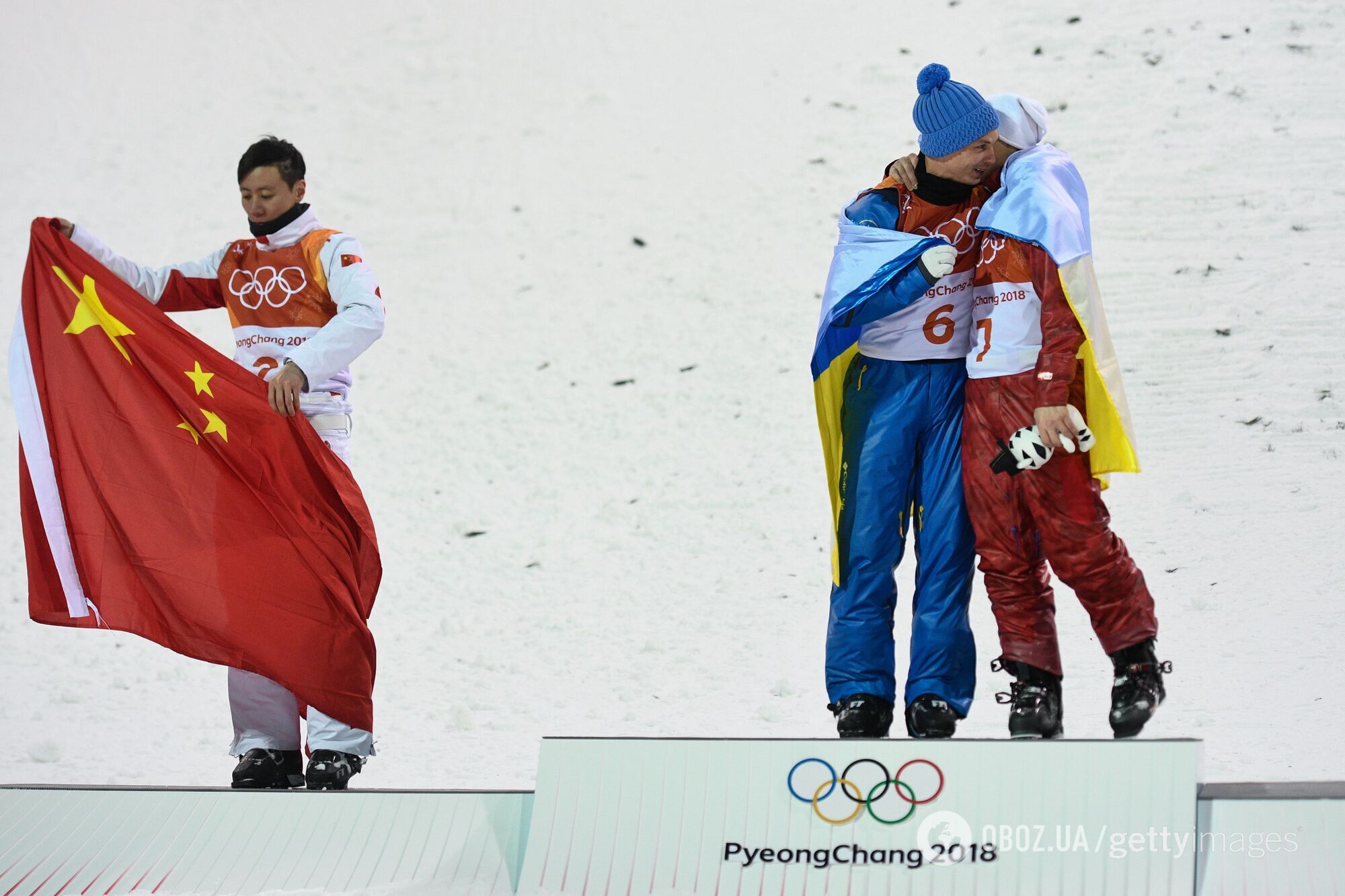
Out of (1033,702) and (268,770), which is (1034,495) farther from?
(268,770)

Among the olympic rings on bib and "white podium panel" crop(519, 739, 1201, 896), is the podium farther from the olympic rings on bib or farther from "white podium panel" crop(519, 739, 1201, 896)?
the olympic rings on bib

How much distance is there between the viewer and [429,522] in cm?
692

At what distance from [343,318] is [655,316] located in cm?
505

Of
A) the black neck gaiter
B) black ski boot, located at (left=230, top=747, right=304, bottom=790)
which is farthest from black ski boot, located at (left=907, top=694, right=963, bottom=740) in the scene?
the black neck gaiter

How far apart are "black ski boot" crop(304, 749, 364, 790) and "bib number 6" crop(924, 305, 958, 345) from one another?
1.50 metres

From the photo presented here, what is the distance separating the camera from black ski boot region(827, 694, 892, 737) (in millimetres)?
2680

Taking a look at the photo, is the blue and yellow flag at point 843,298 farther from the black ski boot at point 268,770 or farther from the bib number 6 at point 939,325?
the black ski boot at point 268,770

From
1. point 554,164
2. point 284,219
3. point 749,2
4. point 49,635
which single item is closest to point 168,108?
point 554,164

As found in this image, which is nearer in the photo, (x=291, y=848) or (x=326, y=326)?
(x=291, y=848)

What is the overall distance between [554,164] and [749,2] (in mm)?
1871

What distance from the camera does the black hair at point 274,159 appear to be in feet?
10.2

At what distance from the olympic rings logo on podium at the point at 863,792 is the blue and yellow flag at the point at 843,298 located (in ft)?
1.79

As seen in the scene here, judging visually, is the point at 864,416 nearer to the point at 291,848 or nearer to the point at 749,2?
the point at 291,848

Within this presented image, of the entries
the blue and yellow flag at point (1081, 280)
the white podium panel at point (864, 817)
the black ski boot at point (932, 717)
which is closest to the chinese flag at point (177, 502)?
the white podium panel at point (864, 817)
